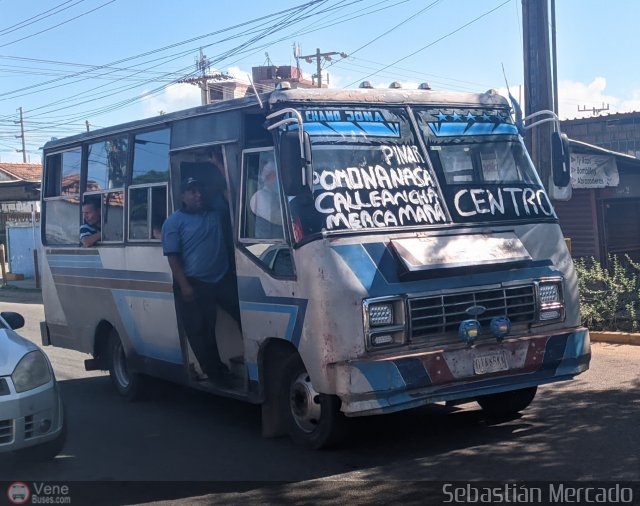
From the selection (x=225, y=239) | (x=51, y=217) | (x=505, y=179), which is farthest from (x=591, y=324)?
(x=51, y=217)

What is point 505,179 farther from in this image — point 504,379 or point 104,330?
point 104,330

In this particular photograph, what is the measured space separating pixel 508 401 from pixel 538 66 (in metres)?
6.04

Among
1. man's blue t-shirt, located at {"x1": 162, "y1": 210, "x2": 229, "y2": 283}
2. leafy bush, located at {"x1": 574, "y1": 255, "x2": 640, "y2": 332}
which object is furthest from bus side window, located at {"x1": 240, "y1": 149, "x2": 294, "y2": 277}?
leafy bush, located at {"x1": 574, "y1": 255, "x2": 640, "y2": 332}

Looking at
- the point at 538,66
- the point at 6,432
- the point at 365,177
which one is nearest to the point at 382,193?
the point at 365,177

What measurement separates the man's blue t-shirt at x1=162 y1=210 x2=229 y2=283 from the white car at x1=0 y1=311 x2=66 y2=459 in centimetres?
165

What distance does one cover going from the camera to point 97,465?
273 inches

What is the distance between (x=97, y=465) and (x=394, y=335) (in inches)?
105

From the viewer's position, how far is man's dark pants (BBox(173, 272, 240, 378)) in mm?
8031

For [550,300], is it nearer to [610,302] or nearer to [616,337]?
[616,337]

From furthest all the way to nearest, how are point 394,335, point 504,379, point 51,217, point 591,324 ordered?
point 591,324 → point 51,217 → point 504,379 → point 394,335

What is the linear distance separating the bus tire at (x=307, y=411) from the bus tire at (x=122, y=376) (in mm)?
2953

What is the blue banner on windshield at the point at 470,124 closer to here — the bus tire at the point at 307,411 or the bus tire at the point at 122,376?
the bus tire at the point at 307,411

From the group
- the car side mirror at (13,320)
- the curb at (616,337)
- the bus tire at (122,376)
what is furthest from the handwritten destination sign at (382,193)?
the curb at (616,337)

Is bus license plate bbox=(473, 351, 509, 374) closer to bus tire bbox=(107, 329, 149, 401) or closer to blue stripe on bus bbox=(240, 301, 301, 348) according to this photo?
blue stripe on bus bbox=(240, 301, 301, 348)
